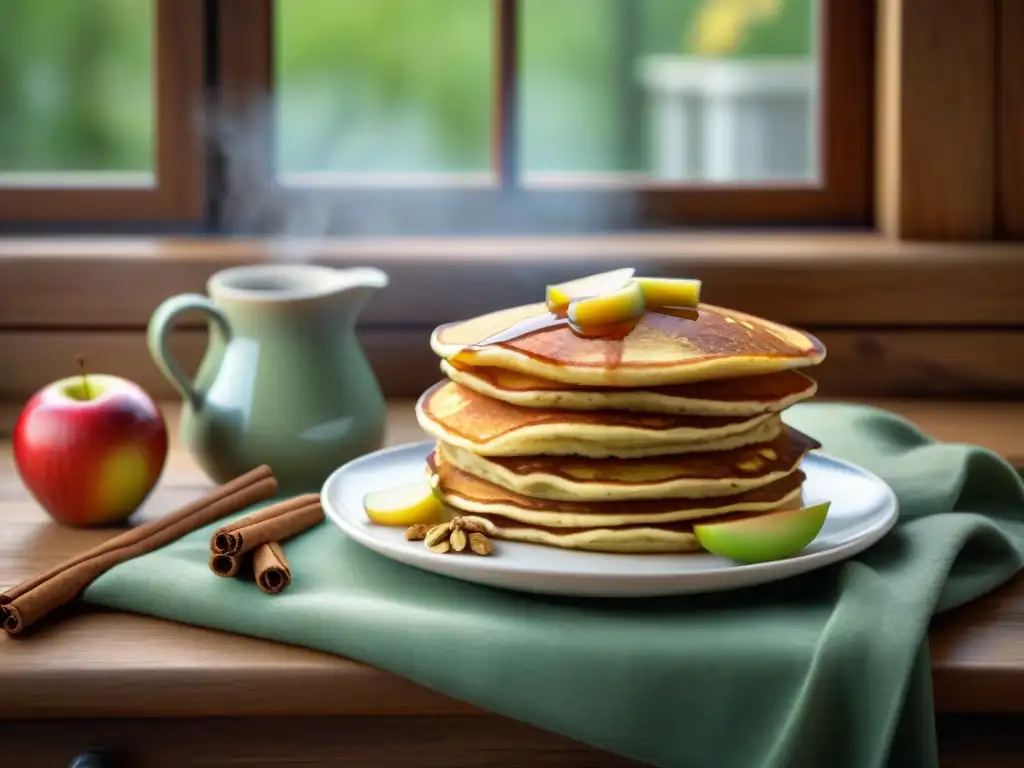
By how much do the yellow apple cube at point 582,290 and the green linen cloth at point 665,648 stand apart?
0.22 meters

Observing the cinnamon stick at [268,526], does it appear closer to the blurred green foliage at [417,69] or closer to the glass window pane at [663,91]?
the blurred green foliage at [417,69]

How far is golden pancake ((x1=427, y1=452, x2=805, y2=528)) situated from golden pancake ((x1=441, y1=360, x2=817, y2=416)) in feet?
0.19

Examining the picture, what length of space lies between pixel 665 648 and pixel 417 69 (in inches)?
212

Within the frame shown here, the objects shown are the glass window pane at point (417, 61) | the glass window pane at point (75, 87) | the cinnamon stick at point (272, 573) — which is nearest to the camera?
the cinnamon stick at point (272, 573)

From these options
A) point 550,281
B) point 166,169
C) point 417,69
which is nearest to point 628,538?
point 550,281

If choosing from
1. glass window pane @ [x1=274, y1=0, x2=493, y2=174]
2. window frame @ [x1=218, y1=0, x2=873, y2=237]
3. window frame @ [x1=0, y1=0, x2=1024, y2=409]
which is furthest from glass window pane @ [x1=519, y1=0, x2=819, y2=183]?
window frame @ [x1=0, y1=0, x2=1024, y2=409]

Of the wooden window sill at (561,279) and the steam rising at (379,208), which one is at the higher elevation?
the steam rising at (379,208)

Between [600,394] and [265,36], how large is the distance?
1048mm

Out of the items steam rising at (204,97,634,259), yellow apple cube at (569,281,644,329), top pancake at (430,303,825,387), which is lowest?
top pancake at (430,303,825,387)

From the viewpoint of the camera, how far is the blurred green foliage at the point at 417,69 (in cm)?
543

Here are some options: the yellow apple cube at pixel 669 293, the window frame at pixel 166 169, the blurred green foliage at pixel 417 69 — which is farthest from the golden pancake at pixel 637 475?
the blurred green foliage at pixel 417 69

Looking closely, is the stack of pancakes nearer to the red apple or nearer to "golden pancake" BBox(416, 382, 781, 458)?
"golden pancake" BBox(416, 382, 781, 458)

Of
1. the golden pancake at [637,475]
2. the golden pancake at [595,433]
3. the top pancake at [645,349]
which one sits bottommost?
the golden pancake at [637,475]

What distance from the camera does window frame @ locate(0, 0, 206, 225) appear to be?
5.57 feet
